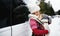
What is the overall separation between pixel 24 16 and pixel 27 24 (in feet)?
0.36

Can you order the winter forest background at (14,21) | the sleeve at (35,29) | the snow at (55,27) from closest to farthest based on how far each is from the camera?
the winter forest background at (14,21) < the sleeve at (35,29) < the snow at (55,27)

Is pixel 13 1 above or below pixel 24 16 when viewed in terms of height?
above

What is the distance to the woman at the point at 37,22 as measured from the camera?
116 cm

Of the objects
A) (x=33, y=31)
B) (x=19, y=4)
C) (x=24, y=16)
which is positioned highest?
(x=19, y=4)

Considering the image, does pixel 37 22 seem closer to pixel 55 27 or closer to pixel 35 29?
pixel 35 29

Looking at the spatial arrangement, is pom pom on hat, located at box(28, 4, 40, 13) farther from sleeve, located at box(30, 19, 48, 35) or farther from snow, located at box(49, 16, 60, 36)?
snow, located at box(49, 16, 60, 36)

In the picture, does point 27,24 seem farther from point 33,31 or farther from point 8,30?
point 8,30

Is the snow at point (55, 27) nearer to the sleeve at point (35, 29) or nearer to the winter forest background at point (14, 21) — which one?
the winter forest background at point (14, 21)

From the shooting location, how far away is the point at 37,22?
1.20 meters

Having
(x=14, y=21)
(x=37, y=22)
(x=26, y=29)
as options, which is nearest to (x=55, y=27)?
(x=37, y=22)

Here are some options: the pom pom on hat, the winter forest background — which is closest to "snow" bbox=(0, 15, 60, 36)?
the winter forest background

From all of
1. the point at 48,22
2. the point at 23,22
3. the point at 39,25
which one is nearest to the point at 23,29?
the point at 23,22

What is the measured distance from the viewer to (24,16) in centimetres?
108

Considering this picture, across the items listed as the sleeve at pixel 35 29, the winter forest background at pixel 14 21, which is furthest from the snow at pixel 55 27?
the sleeve at pixel 35 29
